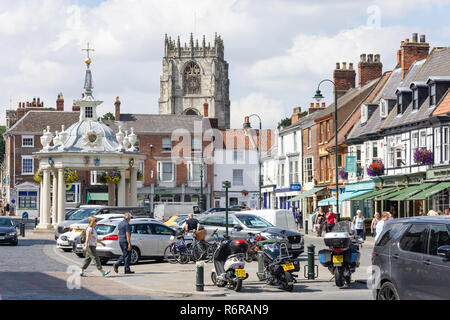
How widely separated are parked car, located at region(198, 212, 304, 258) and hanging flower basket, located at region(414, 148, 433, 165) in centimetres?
1434

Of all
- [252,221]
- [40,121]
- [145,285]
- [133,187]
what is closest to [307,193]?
[133,187]

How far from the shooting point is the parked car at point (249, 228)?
2856cm

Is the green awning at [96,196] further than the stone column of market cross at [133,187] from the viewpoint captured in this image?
Yes

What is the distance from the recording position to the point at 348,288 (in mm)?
19547

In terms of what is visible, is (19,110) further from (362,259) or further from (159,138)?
(362,259)

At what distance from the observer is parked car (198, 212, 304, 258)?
28.6 metres

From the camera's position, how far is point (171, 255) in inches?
1080

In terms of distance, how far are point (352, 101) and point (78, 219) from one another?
91.1 feet

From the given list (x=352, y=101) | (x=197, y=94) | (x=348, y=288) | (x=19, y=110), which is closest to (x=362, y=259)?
(x=348, y=288)

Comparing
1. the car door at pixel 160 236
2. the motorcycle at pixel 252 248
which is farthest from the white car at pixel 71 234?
the motorcycle at pixel 252 248

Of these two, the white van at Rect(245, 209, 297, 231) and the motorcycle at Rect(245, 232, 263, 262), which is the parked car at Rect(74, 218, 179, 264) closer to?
the motorcycle at Rect(245, 232, 263, 262)

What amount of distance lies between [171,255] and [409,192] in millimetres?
18915

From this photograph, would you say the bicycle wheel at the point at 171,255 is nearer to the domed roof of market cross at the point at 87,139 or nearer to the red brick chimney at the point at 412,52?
the domed roof of market cross at the point at 87,139

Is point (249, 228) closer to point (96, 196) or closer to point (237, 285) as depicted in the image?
point (237, 285)
